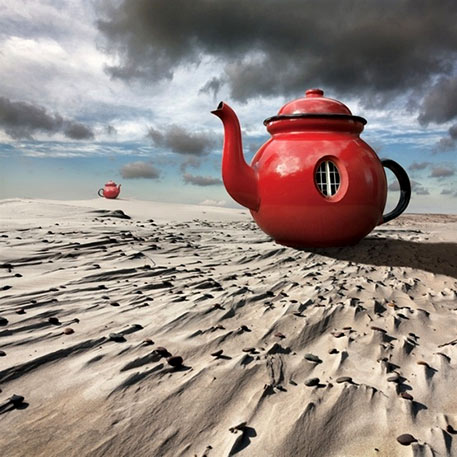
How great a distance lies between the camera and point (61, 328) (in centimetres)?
266

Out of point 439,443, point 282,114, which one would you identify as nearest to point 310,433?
point 439,443

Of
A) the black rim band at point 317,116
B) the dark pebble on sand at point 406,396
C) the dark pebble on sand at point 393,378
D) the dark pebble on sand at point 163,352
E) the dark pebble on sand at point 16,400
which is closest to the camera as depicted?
the dark pebble on sand at point 16,400

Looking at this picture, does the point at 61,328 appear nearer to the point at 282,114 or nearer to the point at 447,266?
the point at 282,114

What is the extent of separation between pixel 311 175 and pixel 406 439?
3.43 meters

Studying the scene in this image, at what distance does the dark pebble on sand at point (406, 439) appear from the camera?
1.73 metres

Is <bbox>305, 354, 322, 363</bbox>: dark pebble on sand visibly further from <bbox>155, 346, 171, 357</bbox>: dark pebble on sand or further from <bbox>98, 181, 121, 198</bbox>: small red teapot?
<bbox>98, 181, 121, 198</bbox>: small red teapot

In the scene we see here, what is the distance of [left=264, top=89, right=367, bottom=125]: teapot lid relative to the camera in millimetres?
4984

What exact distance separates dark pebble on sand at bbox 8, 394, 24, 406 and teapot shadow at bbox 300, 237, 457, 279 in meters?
3.93

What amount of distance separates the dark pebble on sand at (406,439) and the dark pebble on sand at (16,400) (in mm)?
1668

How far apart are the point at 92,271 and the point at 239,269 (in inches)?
58.8

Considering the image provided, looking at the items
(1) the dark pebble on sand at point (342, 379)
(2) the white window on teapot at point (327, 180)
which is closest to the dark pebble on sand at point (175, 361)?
(1) the dark pebble on sand at point (342, 379)

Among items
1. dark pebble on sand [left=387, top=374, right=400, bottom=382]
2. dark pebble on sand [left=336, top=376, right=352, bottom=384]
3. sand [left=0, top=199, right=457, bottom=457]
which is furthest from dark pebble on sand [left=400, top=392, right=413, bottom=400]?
dark pebble on sand [left=336, top=376, right=352, bottom=384]

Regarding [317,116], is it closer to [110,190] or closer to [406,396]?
[406,396]

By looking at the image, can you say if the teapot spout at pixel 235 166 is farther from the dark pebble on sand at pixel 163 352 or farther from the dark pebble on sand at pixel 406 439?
the dark pebble on sand at pixel 406 439
